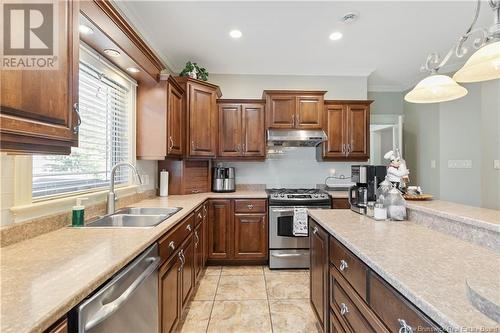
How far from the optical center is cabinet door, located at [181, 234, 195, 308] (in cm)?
199

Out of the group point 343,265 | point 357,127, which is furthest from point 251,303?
point 357,127

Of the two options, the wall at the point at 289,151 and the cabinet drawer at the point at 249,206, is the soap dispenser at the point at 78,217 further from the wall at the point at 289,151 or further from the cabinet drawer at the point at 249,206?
the wall at the point at 289,151

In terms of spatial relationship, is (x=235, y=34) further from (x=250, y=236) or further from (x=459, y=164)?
(x=459, y=164)

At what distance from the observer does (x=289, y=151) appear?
155 inches

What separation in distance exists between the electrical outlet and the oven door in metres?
2.77

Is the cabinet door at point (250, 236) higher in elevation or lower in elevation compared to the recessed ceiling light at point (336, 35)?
lower

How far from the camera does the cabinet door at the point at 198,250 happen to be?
2461mm

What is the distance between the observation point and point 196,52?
3.19 m

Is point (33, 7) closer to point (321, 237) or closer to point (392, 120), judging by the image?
point (321, 237)

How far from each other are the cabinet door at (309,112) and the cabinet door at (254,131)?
0.51 m

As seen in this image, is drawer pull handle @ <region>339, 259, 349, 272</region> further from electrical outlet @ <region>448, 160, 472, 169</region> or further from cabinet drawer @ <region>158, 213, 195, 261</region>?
electrical outlet @ <region>448, 160, 472, 169</region>

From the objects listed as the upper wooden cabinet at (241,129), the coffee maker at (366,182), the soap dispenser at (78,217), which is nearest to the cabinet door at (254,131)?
the upper wooden cabinet at (241,129)

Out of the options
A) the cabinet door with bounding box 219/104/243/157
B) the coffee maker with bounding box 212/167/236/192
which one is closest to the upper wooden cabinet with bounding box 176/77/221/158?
the cabinet door with bounding box 219/104/243/157

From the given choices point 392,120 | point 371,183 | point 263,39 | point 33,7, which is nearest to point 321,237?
point 371,183
